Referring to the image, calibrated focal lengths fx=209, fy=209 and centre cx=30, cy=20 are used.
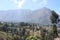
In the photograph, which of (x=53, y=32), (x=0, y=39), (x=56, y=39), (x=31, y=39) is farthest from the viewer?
(x=53, y=32)

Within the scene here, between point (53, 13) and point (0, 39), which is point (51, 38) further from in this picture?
point (0, 39)

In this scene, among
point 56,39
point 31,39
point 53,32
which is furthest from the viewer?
point 53,32

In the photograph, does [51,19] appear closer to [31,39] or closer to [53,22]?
[53,22]

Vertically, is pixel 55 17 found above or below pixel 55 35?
above

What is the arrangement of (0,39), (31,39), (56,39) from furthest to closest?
(56,39) < (0,39) < (31,39)

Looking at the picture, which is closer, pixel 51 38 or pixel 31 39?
pixel 31 39

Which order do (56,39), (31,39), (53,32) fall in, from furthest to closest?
(53,32)
(56,39)
(31,39)

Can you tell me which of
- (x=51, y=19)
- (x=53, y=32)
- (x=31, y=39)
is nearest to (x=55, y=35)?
(x=53, y=32)

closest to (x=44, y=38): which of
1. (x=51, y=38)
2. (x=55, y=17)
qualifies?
(x=51, y=38)

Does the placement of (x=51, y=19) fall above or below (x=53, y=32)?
above
